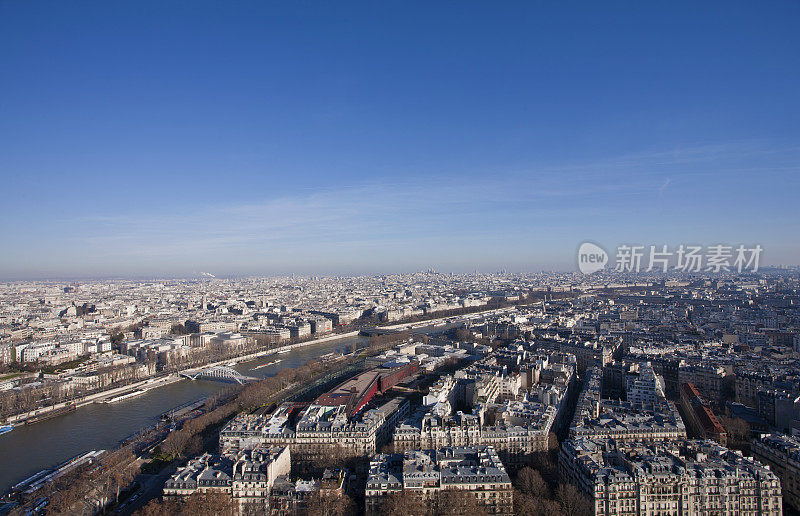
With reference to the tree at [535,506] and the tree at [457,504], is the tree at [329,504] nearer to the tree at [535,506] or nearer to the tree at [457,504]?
the tree at [457,504]

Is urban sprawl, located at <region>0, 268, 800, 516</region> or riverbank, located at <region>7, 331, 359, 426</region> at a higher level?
urban sprawl, located at <region>0, 268, 800, 516</region>

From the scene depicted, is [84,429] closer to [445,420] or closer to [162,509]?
[162,509]

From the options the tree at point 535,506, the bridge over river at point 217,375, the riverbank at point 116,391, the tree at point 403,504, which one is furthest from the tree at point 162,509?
the bridge over river at point 217,375

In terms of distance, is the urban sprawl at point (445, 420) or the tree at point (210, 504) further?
the urban sprawl at point (445, 420)

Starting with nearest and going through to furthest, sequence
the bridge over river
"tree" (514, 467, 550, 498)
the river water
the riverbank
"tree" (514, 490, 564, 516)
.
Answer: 1. "tree" (514, 490, 564, 516)
2. "tree" (514, 467, 550, 498)
3. the river water
4. the riverbank
5. the bridge over river

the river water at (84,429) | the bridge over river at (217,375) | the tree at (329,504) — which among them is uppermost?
the tree at (329,504)

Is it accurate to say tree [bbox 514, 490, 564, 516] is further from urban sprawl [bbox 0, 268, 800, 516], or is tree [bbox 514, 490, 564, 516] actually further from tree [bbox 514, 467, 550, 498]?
tree [bbox 514, 467, 550, 498]

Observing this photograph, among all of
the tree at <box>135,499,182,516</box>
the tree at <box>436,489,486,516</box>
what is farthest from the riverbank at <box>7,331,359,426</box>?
A: the tree at <box>436,489,486,516</box>

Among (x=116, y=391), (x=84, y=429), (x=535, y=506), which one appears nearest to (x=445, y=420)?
(x=535, y=506)
